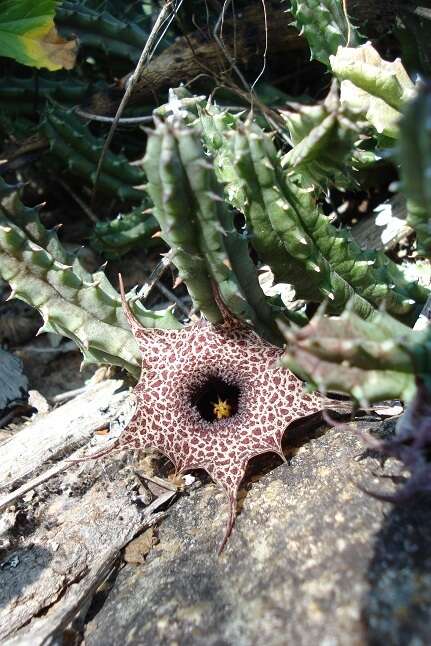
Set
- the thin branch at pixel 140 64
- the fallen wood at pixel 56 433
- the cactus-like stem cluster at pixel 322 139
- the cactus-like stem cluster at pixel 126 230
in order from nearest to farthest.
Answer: the cactus-like stem cluster at pixel 322 139
the fallen wood at pixel 56 433
the thin branch at pixel 140 64
the cactus-like stem cluster at pixel 126 230

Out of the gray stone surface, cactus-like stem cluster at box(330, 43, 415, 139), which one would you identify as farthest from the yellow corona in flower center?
cactus-like stem cluster at box(330, 43, 415, 139)

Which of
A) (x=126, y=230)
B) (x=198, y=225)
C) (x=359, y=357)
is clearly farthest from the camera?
(x=126, y=230)

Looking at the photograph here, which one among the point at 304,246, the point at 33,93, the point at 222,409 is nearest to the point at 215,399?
the point at 222,409

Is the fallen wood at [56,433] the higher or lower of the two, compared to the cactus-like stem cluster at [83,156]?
lower

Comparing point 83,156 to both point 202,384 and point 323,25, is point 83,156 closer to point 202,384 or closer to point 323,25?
point 323,25

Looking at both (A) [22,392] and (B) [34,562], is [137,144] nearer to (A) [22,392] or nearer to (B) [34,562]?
(A) [22,392]

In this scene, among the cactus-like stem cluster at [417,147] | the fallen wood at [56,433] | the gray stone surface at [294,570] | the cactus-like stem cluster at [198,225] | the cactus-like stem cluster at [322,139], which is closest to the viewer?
the cactus-like stem cluster at [417,147]

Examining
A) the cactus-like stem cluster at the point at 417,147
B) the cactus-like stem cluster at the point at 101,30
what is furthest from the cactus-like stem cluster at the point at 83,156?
the cactus-like stem cluster at the point at 417,147

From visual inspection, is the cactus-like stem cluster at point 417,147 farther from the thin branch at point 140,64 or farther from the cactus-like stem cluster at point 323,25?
the thin branch at point 140,64
